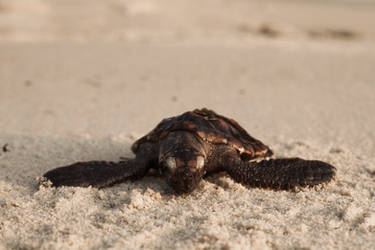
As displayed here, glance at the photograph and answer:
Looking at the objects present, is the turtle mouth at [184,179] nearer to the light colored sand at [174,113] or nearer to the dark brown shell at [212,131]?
the light colored sand at [174,113]

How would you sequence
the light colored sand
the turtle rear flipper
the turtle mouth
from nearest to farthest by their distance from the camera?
the light colored sand
the turtle mouth
the turtle rear flipper

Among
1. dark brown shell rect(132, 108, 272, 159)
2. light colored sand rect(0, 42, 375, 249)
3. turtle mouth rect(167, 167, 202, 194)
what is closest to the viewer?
light colored sand rect(0, 42, 375, 249)

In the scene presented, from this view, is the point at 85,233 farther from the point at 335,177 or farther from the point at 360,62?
the point at 360,62

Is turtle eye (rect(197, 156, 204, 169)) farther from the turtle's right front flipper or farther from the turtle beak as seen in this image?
the turtle's right front flipper

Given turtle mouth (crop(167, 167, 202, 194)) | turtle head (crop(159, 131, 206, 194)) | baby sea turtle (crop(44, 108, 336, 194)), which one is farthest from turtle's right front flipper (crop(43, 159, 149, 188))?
turtle mouth (crop(167, 167, 202, 194))

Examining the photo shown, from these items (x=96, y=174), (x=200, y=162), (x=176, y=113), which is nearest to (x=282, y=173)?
(x=200, y=162)

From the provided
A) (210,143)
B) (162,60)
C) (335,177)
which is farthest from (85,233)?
(162,60)

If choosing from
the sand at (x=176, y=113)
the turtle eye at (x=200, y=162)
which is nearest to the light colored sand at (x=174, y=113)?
the sand at (x=176, y=113)
